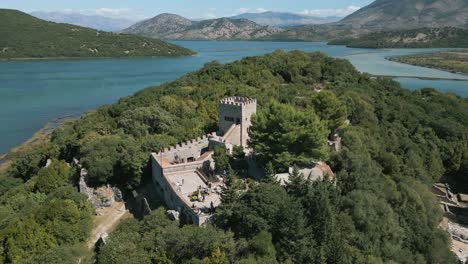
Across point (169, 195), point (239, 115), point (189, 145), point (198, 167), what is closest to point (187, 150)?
point (189, 145)

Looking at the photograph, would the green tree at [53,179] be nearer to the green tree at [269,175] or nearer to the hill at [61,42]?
the green tree at [269,175]

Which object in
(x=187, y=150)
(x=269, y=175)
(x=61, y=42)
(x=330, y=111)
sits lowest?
(x=61, y=42)

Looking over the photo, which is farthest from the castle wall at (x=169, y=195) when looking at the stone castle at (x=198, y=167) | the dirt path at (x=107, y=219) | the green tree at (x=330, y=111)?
the green tree at (x=330, y=111)

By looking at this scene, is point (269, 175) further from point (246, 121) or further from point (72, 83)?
point (72, 83)

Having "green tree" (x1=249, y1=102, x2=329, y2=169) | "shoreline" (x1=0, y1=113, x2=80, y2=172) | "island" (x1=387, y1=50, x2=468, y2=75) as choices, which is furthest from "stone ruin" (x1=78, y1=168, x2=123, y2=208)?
"island" (x1=387, y1=50, x2=468, y2=75)

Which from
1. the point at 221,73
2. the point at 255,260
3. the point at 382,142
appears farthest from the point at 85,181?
the point at 221,73

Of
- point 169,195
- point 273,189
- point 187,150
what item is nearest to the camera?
point 273,189

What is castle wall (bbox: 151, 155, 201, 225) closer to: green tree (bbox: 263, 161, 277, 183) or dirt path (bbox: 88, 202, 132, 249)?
dirt path (bbox: 88, 202, 132, 249)
